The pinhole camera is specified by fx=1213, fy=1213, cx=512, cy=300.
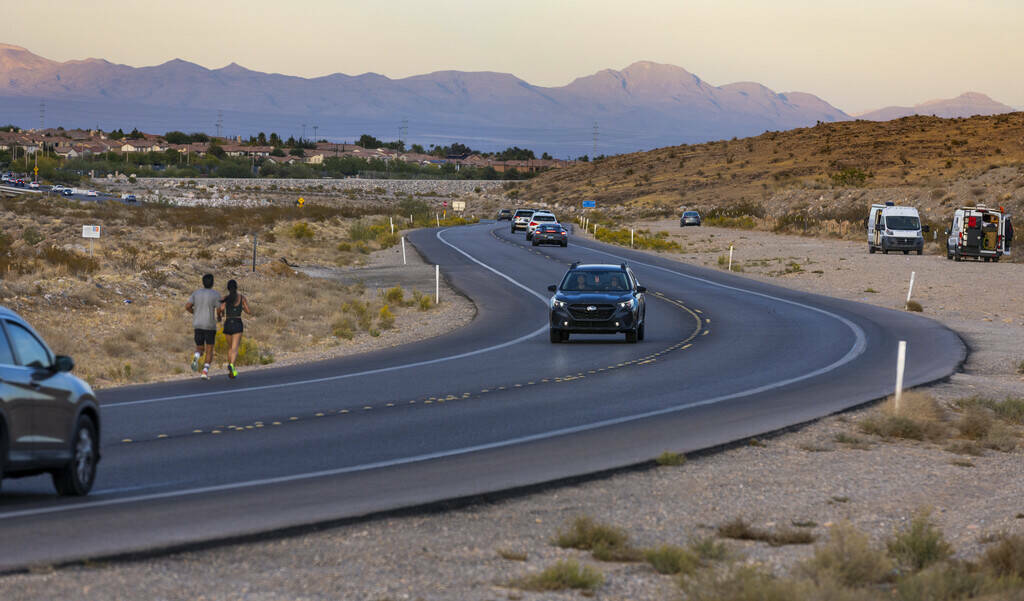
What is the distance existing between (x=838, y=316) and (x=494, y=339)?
10.5 meters

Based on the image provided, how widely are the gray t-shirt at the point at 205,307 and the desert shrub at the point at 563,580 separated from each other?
490 inches

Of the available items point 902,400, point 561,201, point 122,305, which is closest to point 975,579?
point 902,400

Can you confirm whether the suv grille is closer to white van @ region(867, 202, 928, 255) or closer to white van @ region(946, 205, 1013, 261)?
white van @ region(946, 205, 1013, 261)

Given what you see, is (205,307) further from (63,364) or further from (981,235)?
(981,235)

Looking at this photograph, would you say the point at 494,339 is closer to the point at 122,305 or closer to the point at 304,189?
the point at 122,305

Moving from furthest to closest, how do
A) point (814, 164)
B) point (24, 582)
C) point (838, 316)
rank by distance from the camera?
point (814, 164) < point (838, 316) < point (24, 582)

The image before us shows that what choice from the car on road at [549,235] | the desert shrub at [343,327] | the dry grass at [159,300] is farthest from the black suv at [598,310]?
the car on road at [549,235]

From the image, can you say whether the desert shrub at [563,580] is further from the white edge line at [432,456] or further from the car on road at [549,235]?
the car on road at [549,235]

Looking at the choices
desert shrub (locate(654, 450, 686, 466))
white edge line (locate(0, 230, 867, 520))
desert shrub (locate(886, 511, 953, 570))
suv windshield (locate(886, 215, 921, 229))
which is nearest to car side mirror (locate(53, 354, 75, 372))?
white edge line (locate(0, 230, 867, 520))

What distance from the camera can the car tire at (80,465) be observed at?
32.1ft

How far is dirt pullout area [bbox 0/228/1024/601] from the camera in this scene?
7445mm

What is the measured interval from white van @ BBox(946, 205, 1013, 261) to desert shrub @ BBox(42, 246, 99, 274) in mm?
36513

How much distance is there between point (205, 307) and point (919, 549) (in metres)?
13.3

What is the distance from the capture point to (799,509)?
1055 cm
